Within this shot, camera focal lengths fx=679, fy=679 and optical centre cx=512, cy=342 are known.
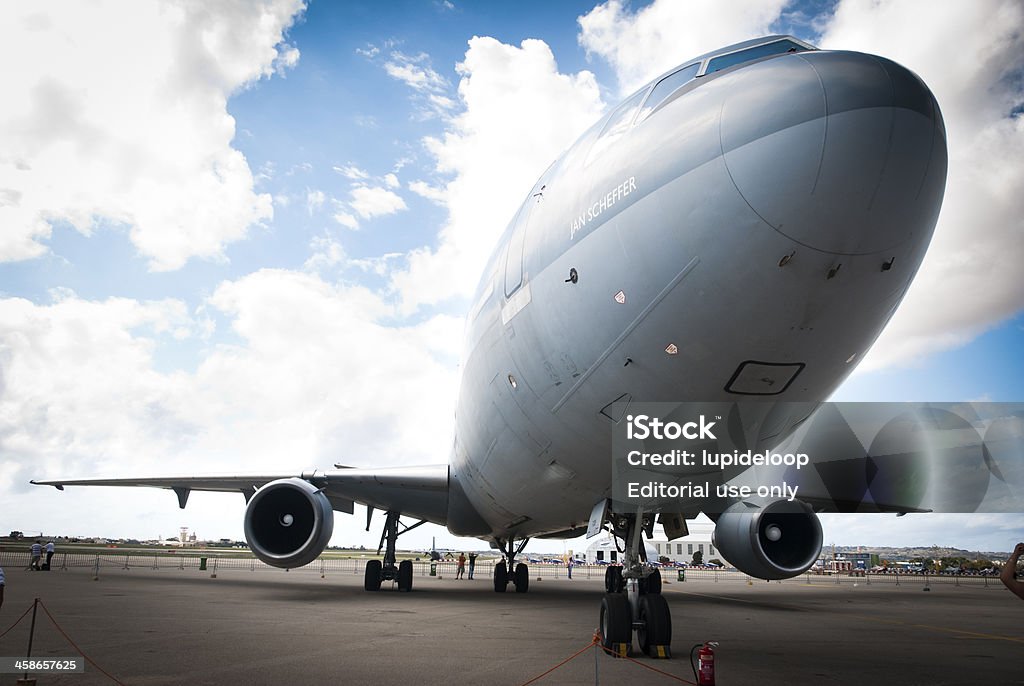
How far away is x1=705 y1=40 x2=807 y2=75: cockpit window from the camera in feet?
15.8

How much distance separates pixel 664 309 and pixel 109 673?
196 inches

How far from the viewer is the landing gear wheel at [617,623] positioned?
20.3 ft

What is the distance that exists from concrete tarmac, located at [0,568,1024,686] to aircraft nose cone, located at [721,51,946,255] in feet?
10.4

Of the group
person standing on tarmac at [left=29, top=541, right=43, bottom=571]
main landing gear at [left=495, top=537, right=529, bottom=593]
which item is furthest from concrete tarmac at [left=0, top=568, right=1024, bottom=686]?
person standing on tarmac at [left=29, top=541, right=43, bottom=571]

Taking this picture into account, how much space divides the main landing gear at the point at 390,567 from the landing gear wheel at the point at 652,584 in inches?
336

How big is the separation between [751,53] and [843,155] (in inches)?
60.9

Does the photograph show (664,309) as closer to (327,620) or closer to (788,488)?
(788,488)

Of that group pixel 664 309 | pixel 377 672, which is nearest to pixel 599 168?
pixel 664 309

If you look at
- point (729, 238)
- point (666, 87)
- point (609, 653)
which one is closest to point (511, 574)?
point (609, 653)

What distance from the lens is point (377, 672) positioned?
214 inches

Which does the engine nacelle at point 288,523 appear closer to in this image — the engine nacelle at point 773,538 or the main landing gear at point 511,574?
the engine nacelle at point 773,538

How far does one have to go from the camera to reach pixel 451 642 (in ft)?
24.3

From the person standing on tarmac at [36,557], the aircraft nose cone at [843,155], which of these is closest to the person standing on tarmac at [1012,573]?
the aircraft nose cone at [843,155]

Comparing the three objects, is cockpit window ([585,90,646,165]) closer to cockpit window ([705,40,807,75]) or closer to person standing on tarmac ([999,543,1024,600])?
cockpit window ([705,40,807,75])
